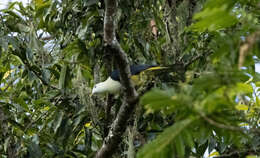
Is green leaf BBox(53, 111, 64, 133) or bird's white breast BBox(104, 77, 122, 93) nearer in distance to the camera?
green leaf BBox(53, 111, 64, 133)

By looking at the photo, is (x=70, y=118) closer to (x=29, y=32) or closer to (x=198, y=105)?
(x=29, y=32)

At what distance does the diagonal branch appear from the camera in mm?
1959

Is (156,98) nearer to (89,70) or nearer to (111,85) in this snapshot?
(89,70)

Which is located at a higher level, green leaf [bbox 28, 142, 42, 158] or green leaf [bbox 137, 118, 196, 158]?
green leaf [bbox 137, 118, 196, 158]

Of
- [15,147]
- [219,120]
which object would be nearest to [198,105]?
[219,120]

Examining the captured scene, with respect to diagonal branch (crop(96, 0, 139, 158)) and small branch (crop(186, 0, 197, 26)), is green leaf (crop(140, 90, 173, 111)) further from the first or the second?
small branch (crop(186, 0, 197, 26))

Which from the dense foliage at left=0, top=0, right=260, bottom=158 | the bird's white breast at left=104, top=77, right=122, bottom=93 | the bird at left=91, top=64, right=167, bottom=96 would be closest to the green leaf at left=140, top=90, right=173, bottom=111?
the dense foliage at left=0, top=0, right=260, bottom=158

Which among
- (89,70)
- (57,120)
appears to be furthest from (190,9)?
(57,120)

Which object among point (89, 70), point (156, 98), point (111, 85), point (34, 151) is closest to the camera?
point (156, 98)

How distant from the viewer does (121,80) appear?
6.76 feet

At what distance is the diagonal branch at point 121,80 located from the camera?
196 cm

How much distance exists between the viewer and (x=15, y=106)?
8.27 ft

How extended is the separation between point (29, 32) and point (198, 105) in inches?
69.8

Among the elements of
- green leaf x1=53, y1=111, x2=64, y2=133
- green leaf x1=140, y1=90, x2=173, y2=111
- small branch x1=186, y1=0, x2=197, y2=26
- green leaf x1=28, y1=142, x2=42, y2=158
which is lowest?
green leaf x1=28, y1=142, x2=42, y2=158
